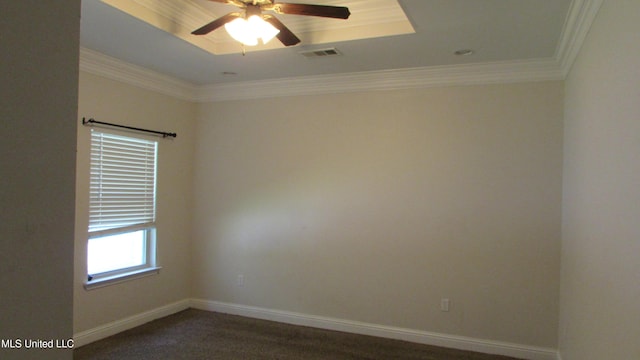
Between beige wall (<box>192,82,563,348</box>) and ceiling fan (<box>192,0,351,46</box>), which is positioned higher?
ceiling fan (<box>192,0,351,46</box>)

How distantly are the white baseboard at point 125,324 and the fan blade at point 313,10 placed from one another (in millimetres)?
3211

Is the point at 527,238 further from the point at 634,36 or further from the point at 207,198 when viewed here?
the point at 207,198

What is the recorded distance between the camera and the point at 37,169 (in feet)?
1.72

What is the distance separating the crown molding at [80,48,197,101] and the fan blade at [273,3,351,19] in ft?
7.34

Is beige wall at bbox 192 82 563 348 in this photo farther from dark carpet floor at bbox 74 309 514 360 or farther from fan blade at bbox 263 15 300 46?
fan blade at bbox 263 15 300 46

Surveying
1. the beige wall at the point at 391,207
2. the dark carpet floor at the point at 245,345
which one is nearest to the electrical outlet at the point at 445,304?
the beige wall at the point at 391,207

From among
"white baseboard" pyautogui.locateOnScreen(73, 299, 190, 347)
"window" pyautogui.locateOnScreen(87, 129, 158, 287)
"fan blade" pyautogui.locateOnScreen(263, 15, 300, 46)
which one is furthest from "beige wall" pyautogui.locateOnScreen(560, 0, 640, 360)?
"window" pyautogui.locateOnScreen(87, 129, 158, 287)

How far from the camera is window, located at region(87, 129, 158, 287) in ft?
12.7

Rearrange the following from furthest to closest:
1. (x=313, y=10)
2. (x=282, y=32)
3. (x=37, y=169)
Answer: (x=282, y=32)
(x=313, y=10)
(x=37, y=169)

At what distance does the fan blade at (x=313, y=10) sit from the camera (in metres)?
2.35

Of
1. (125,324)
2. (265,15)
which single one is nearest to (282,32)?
(265,15)

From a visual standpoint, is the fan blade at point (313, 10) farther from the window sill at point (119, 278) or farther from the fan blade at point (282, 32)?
the window sill at point (119, 278)

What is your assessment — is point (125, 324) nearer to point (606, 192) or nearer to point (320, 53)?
point (320, 53)

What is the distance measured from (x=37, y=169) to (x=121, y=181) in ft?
13.0
